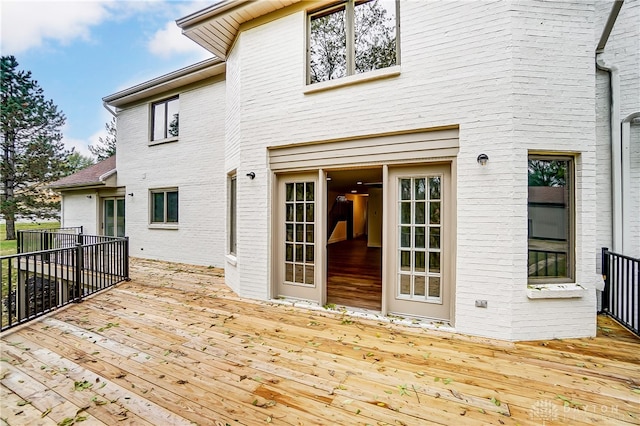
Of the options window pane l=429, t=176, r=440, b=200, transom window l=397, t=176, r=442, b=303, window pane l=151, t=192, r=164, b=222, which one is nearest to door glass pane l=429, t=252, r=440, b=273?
transom window l=397, t=176, r=442, b=303

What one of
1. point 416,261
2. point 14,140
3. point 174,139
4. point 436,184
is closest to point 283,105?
point 436,184

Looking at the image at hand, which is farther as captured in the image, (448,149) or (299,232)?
(299,232)

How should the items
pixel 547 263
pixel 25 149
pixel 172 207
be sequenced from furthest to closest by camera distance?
pixel 25 149
pixel 172 207
pixel 547 263

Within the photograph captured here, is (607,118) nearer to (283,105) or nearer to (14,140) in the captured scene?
(283,105)

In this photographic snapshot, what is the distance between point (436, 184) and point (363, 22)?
2.97 meters

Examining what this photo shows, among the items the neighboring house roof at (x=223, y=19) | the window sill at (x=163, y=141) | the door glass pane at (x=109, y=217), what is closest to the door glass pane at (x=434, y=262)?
the neighboring house roof at (x=223, y=19)

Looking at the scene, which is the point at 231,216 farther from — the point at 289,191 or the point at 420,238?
the point at 420,238

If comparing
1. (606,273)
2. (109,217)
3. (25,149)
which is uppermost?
(25,149)

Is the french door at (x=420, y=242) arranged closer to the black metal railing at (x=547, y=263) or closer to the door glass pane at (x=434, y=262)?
the door glass pane at (x=434, y=262)

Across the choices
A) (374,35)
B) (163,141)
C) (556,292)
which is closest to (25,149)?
(163,141)

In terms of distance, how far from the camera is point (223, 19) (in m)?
5.26

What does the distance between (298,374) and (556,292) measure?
3.46 m

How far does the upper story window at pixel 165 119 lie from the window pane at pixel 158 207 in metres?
1.95

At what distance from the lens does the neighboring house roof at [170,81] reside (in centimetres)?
772
